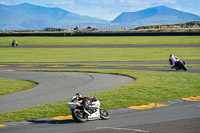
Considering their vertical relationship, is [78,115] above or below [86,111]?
below

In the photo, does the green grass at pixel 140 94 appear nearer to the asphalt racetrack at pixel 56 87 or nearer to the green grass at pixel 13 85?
the asphalt racetrack at pixel 56 87

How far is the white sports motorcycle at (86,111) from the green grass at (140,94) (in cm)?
219

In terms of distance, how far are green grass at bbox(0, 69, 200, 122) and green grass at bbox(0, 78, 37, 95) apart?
663 centimetres

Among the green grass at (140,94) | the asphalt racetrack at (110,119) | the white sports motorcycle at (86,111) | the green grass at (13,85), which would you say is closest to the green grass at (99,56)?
the green grass at (13,85)

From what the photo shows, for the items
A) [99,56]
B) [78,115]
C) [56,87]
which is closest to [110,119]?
[78,115]

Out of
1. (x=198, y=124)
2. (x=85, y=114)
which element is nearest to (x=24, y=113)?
(x=85, y=114)

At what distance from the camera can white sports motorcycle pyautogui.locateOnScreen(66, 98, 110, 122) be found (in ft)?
55.5

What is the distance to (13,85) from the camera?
3069 centimetres

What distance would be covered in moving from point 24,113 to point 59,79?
1484 cm

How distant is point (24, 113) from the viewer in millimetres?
19109

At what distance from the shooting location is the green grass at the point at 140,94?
63.0 ft

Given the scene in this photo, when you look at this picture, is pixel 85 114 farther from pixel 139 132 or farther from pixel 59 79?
pixel 59 79

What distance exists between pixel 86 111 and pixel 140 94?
8079mm

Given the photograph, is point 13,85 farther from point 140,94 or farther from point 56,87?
point 140,94
